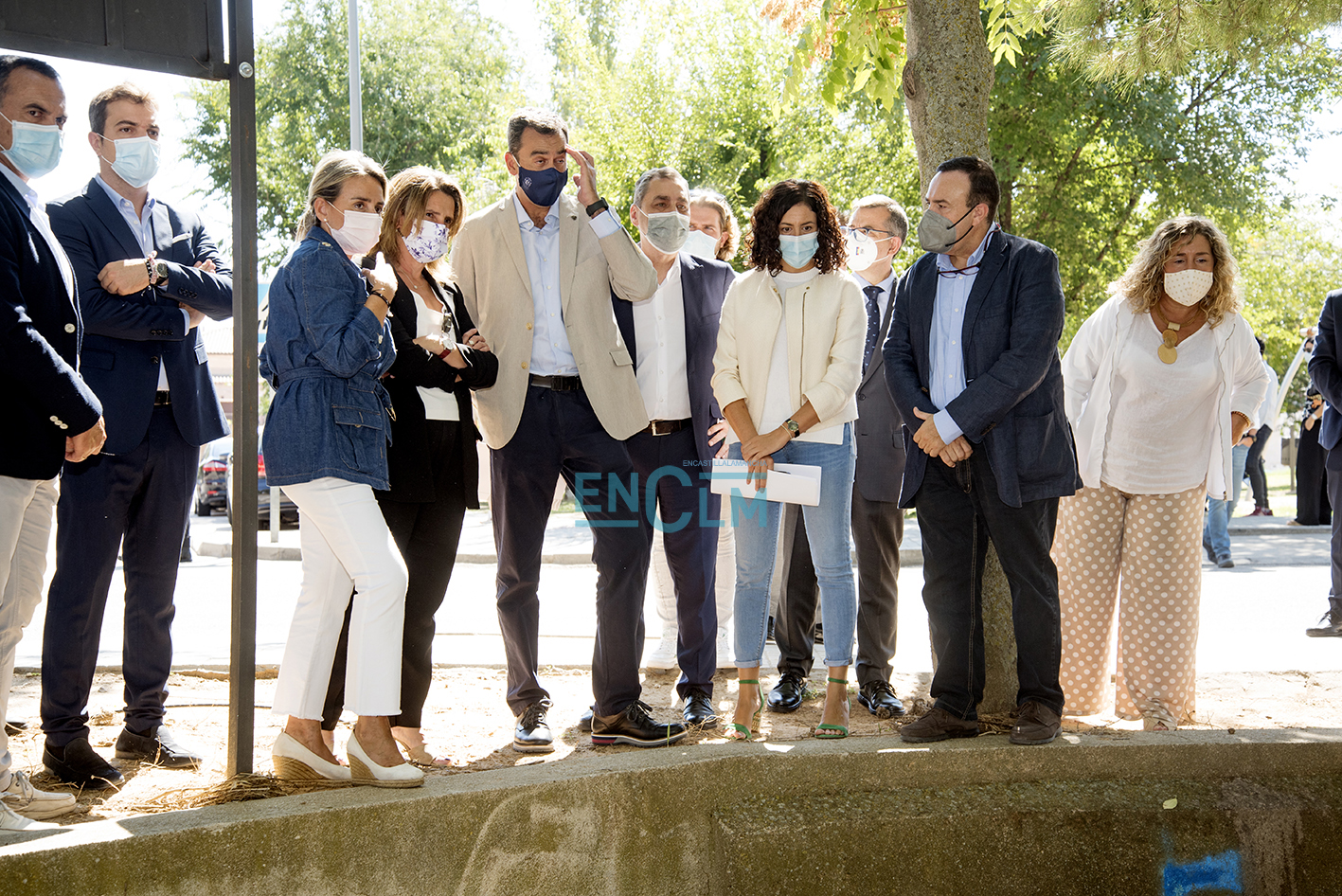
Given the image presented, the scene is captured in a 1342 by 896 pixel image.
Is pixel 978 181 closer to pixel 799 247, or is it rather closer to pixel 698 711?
pixel 799 247

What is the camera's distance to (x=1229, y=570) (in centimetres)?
1136

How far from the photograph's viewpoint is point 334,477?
3613 millimetres

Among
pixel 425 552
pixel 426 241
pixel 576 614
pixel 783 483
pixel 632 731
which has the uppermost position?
pixel 426 241

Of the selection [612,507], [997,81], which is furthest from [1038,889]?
[997,81]

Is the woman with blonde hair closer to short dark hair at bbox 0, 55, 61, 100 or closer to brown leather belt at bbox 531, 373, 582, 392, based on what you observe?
brown leather belt at bbox 531, 373, 582, 392

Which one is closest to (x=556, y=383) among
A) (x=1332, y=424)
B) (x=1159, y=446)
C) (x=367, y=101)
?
(x=1159, y=446)

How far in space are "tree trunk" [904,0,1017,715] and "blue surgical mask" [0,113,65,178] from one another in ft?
10.5

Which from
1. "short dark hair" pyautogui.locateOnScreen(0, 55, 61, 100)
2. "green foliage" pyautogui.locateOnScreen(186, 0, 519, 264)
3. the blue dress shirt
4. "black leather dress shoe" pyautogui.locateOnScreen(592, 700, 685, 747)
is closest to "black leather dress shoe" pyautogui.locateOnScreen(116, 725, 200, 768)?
"black leather dress shoe" pyautogui.locateOnScreen(592, 700, 685, 747)

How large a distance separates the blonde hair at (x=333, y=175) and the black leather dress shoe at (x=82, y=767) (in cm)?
191

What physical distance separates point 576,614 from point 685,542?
13.5ft

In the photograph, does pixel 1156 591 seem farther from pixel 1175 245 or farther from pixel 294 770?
pixel 294 770

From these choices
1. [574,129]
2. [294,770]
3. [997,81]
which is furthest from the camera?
[574,129]

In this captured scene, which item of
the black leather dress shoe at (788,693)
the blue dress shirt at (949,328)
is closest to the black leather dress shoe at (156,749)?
the black leather dress shoe at (788,693)

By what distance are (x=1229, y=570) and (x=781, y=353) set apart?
8.52 meters
